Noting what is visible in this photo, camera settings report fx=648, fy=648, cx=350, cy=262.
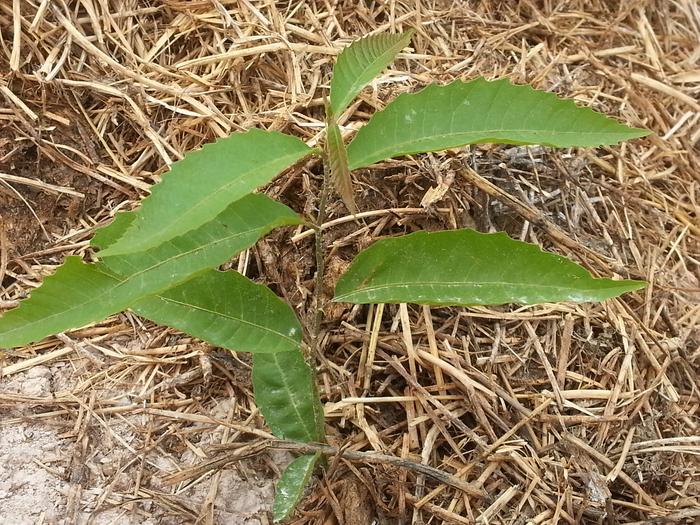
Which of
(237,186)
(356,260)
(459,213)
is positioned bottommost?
(459,213)

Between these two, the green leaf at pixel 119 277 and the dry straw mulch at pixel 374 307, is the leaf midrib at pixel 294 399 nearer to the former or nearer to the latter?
the dry straw mulch at pixel 374 307

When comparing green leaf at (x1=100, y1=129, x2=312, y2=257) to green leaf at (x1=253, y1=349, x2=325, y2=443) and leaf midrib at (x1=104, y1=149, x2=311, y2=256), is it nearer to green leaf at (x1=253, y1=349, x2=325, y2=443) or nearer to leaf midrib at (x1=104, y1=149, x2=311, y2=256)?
leaf midrib at (x1=104, y1=149, x2=311, y2=256)

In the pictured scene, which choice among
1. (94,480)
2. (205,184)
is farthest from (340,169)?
(94,480)

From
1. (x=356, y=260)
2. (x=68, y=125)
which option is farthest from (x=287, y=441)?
(x=68, y=125)

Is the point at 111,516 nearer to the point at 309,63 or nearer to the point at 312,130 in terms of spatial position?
the point at 312,130

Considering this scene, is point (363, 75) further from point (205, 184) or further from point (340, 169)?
point (205, 184)

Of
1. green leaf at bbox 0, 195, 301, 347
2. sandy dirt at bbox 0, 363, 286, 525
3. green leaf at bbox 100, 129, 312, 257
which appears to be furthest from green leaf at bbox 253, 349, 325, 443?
green leaf at bbox 100, 129, 312, 257
